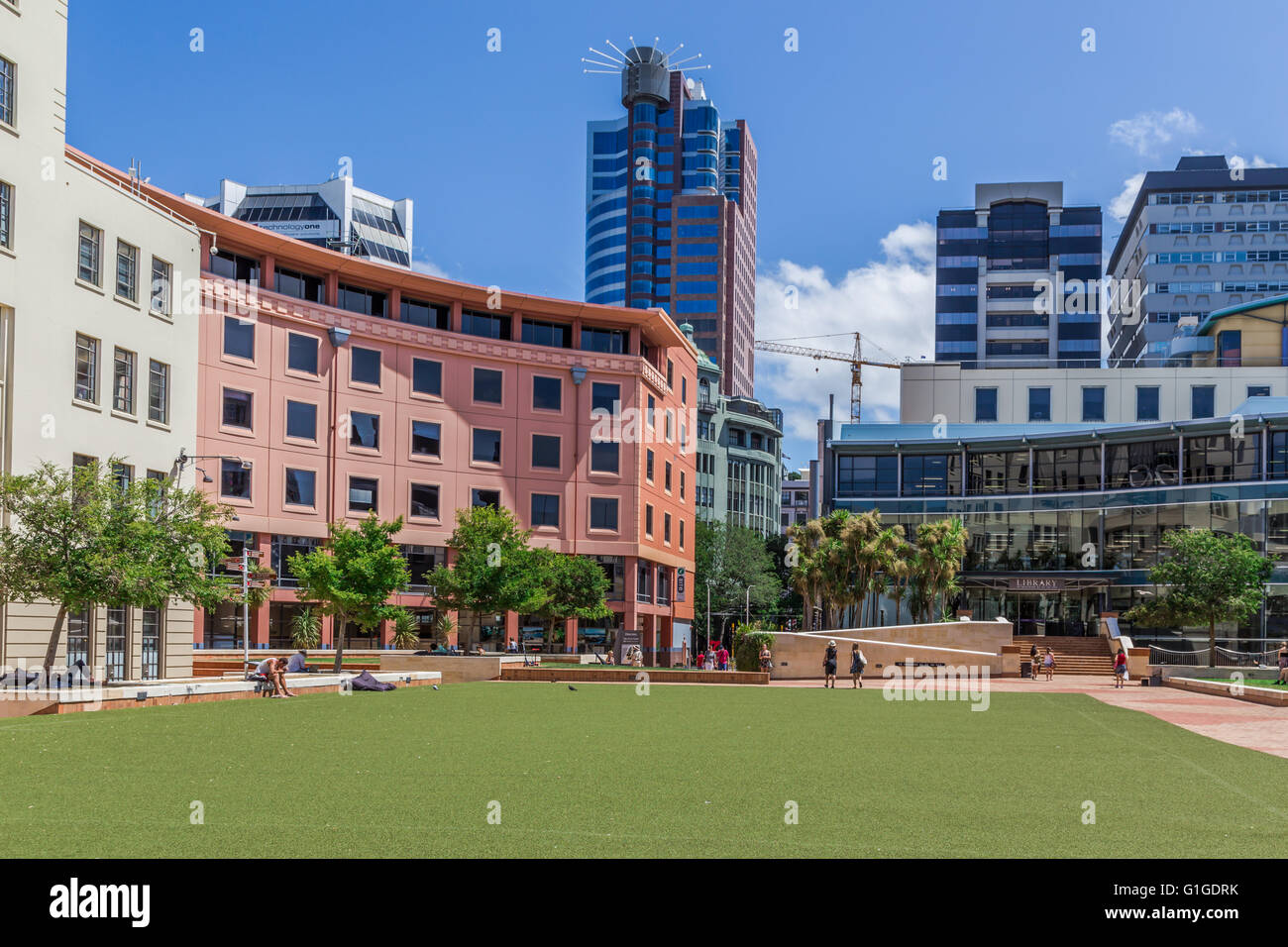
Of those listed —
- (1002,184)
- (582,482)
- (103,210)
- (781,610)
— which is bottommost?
(781,610)

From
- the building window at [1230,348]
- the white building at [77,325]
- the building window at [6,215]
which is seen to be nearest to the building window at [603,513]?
the white building at [77,325]

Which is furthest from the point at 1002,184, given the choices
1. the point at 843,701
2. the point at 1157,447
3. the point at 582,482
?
the point at 843,701

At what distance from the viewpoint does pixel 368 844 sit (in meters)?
9.48

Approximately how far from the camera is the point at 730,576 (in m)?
112

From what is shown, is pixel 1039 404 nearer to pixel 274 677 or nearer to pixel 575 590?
pixel 575 590

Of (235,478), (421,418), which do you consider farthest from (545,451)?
(235,478)

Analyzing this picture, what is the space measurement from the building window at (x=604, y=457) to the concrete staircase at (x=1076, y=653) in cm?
2343

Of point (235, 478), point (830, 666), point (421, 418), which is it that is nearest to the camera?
point (830, 666)

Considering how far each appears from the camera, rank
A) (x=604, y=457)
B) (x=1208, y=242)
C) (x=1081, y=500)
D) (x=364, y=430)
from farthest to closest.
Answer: (x=1208, y=242), (x=1081, y=500), (x=604, y=457), (x=364, y=430)

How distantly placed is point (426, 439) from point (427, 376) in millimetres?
3292

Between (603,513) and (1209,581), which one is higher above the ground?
(603,513)

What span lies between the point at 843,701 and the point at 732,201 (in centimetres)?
16673

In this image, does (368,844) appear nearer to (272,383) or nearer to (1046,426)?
(272,383)

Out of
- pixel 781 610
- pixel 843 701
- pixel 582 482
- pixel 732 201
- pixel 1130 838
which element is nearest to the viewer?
pixel 1130 838
